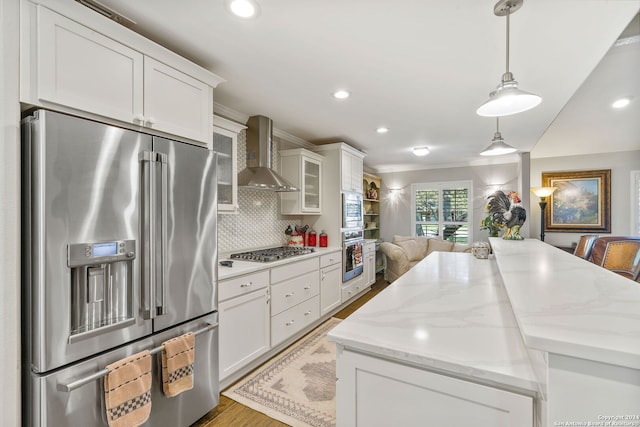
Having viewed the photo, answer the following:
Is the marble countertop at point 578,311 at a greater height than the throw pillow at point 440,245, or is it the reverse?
the marble countertop at point 578,311

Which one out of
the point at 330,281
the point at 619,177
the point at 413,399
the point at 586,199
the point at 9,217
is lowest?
the point at 330,281

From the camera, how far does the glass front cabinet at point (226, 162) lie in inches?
99.7

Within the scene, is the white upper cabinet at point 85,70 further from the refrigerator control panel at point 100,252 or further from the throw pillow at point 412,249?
the throw pillow at point 412,249

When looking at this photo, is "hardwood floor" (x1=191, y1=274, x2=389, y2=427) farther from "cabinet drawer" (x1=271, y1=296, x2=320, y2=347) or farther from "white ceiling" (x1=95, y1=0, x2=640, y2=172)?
"white ceiling" (x1=95, y1=0, x2=640, y2=172)

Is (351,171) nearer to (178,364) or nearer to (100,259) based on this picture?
(178,364)

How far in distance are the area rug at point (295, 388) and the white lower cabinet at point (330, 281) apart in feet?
2.41

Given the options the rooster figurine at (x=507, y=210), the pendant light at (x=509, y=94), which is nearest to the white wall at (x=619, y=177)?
the rooster figurine at (x=507, y=210)

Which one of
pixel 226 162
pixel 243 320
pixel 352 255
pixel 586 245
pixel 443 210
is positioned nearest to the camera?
pixel 586 245

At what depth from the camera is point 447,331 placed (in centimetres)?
109

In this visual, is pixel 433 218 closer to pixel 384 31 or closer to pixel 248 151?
pixel 248 151

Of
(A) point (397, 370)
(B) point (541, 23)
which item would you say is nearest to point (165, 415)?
(A) point (397, 370)

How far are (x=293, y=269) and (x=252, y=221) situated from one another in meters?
0.78

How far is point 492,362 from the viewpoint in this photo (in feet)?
2.84

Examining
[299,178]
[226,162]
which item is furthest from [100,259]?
[299,178]
